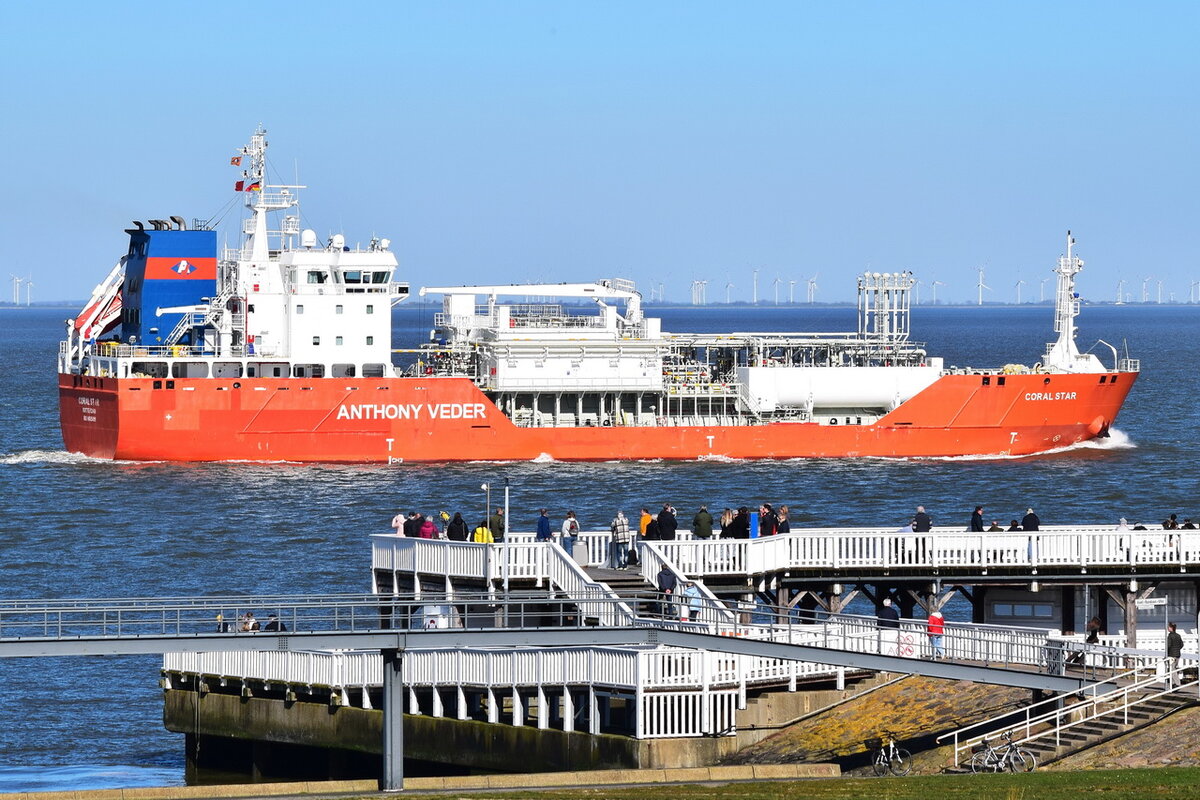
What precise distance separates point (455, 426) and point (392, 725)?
162 feet

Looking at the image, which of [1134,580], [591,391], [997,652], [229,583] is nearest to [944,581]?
[1134,580]

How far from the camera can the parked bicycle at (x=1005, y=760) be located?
2664 centimetres

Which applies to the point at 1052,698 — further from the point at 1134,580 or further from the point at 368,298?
the point at 368,298

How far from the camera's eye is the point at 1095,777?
2405cm

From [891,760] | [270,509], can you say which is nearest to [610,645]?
[891,760]

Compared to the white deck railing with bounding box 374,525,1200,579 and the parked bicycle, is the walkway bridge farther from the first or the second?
the white deck railing with bounding box 374,525,1200,579

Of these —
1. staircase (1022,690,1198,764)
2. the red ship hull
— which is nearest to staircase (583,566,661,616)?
staircase (1022,690,1198,764)

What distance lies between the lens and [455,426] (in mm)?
75750

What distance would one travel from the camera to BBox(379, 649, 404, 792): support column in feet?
84.9

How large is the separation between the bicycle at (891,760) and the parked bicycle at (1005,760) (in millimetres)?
1085

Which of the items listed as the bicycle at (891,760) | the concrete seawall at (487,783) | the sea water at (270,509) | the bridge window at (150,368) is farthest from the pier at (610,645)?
the bridge window at (150,368)

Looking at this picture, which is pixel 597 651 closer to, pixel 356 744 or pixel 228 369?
pixel 356 744

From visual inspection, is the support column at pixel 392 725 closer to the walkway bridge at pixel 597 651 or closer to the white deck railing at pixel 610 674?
the walkway bridge at pixel 597 651

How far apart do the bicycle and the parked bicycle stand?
3.56 ft
